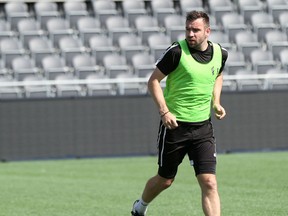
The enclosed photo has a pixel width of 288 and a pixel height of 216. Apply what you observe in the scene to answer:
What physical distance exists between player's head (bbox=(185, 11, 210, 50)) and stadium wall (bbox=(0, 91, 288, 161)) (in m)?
12.3

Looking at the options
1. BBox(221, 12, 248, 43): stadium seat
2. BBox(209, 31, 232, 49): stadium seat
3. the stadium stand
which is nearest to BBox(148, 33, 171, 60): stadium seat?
the stadium stand

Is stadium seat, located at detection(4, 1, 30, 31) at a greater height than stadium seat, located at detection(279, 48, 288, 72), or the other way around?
stadium seat, located at detection(4, 1, 30, 31)

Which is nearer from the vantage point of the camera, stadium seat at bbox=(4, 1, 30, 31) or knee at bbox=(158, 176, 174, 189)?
knee at bbox=(158, 176, 174, 189)

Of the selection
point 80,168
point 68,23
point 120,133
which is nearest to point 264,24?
point 68,23

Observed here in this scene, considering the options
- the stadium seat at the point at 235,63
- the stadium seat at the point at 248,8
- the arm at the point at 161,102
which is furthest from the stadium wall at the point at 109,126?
the arm at the point at 161,102

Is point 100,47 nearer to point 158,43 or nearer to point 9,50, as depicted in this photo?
point 158,43

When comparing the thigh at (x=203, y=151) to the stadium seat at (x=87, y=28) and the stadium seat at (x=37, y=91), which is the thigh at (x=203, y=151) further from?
the stadium seat at (x=87, y=28)

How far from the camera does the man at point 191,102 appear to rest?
27.9 feet

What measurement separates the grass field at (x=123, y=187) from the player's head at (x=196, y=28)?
2755 mm

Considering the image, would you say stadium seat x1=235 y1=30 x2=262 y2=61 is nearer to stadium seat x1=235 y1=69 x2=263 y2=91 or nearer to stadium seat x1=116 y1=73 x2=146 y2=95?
stadium seat x1=235 y1=69 x2=263 y2=91

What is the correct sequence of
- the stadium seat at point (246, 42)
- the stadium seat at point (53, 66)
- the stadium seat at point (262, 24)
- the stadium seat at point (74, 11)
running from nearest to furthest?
the stadium seat at point (53, 66) → the stadium seat at point (74, 11) → the stadium seat at point (246, 42) → the stadium seat at point (262, 24)

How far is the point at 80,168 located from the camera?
18.4 metres

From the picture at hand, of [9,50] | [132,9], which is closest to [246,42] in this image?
[132,9]

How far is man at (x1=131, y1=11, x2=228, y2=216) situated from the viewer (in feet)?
27.9
